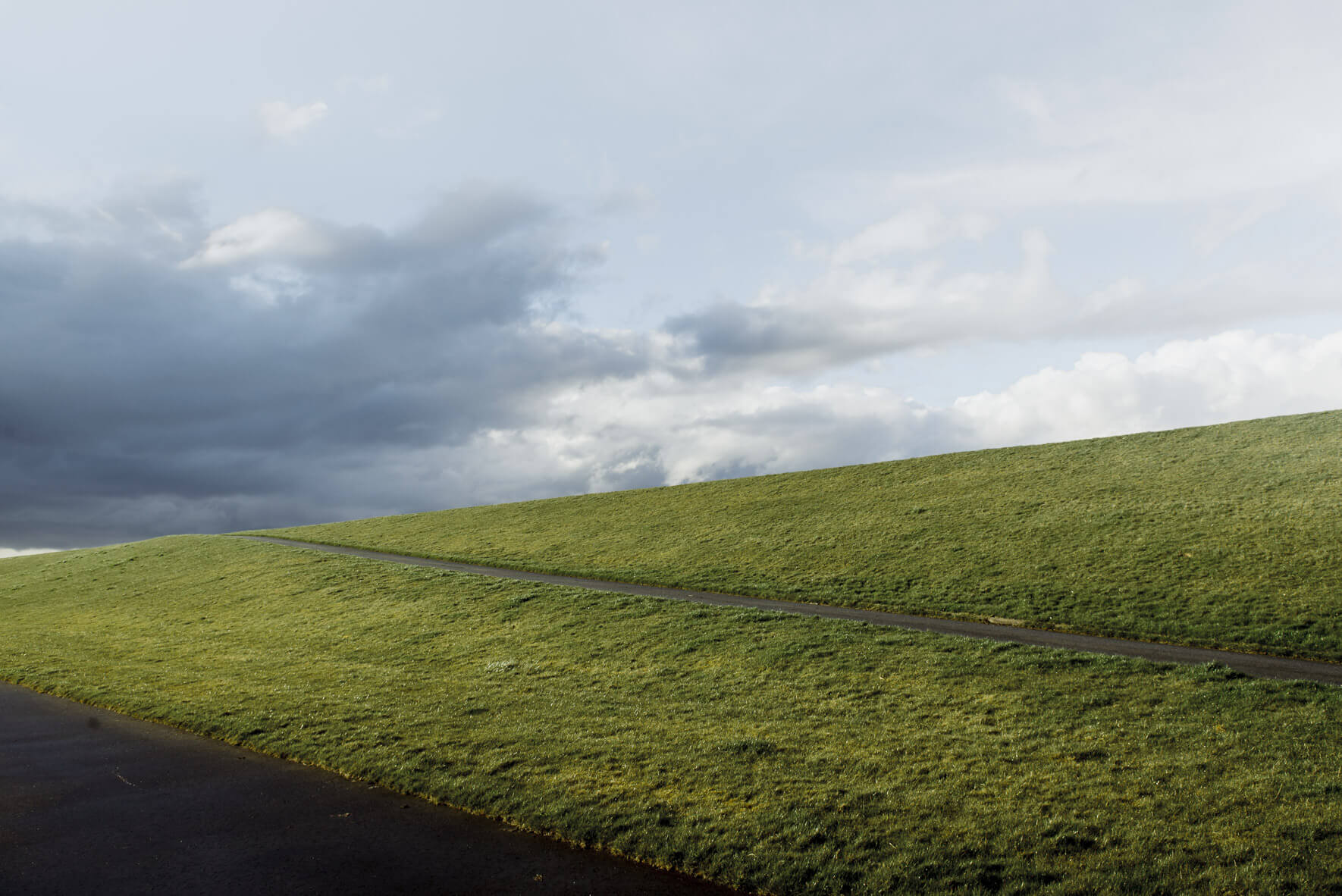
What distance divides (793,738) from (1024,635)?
12308 mm

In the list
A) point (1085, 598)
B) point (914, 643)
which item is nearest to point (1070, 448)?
point (1085, 598)

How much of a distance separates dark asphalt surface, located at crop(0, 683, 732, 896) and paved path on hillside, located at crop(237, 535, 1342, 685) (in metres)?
17.1

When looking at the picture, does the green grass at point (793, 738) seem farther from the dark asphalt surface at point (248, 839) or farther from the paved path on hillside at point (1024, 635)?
the paved path on hillside at point (1024, 635)

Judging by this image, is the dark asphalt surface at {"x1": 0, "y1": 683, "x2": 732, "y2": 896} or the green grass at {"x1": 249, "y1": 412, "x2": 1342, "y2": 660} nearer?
the dark asphalt surface at {"x1": 0, "y1": 683, "x2": 732, "y2": 896}

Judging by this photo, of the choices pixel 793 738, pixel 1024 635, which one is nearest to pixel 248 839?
pixel 793 738

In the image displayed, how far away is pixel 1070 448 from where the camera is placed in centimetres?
5866

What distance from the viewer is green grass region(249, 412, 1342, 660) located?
26.9 metres

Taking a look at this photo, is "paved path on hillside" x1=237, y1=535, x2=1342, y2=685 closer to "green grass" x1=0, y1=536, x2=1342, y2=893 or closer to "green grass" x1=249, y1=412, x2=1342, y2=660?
"green grass" x1=249, y1=412, x2=1342, y2=660

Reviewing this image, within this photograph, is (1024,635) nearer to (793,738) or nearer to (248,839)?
(793,738)

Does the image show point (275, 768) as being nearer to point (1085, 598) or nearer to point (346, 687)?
point (346, 687)

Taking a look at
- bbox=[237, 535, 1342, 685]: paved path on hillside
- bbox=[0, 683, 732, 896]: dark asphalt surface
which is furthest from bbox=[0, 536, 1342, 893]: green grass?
bbox=[237, 535, 1342, 685]: paved path on hillside

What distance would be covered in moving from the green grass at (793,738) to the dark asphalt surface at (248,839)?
2.52ft

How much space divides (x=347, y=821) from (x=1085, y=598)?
85.0 ft

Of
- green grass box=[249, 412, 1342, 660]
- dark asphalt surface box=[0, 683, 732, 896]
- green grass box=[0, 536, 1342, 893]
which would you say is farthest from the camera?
green grass box=[249, 412, 1342, 660]
